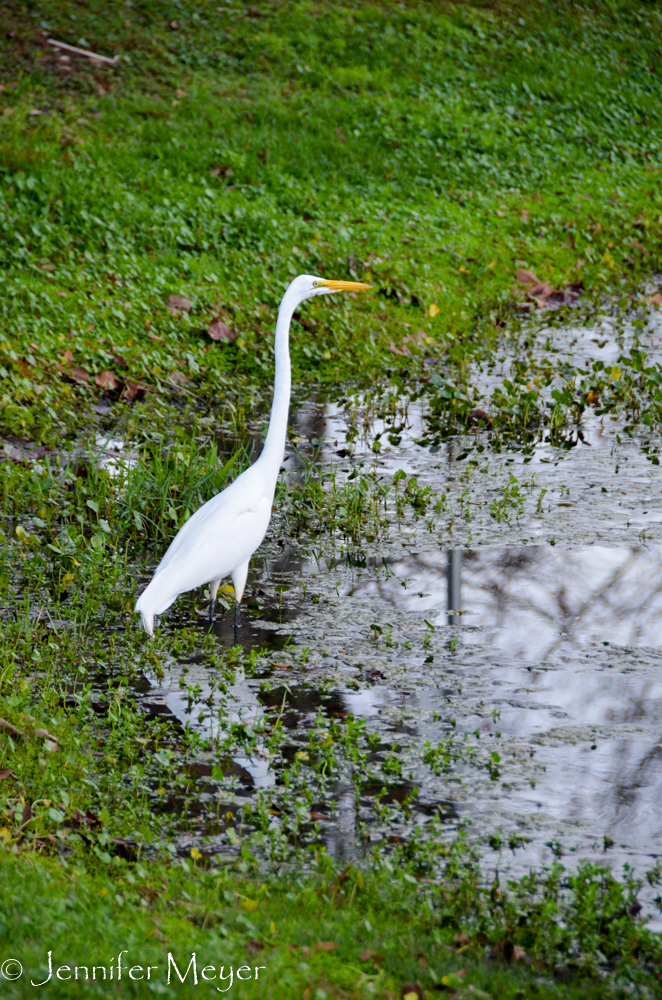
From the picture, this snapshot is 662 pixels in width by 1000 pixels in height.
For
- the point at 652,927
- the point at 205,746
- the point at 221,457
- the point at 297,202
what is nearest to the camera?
the point at 652,927

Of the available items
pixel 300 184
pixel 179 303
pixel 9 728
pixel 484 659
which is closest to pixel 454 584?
pixel 484 659

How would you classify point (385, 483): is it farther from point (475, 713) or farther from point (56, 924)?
point (56, 924)

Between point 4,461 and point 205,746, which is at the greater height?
point 4,461

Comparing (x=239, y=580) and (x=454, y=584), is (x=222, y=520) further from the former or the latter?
(x=454, y=584)

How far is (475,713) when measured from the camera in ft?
16.1

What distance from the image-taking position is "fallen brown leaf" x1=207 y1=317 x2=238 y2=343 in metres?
9.95

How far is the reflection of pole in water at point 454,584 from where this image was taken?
603 centimetres

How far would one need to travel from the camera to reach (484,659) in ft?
17.9

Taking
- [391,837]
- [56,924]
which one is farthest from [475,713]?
[56,924]

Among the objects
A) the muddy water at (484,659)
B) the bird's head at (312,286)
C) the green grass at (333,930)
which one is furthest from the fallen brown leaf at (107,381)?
the green grass at (333,930)

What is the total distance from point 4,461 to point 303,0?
566 inches
